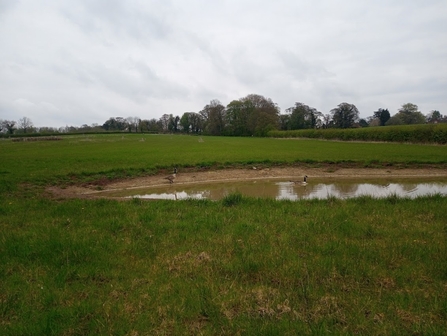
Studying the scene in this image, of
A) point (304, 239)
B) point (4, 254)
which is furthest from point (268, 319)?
point (4, 254)

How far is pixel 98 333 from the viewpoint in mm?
3127

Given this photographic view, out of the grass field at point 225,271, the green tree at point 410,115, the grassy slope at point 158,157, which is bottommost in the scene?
the grass field at point 225,271

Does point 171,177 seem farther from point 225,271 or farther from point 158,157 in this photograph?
point 225,271

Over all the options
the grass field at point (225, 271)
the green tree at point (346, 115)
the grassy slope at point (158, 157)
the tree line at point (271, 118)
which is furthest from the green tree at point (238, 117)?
the grass field at point (225, 271)

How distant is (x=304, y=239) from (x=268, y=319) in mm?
2777

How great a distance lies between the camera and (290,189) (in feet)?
49.5

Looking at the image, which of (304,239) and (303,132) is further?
(303,132)

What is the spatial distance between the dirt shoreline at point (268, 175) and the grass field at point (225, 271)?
29.8 ft

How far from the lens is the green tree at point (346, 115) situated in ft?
368

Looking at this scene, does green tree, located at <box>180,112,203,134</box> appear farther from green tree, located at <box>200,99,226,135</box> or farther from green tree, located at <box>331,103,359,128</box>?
green tree, located at <box>331,103,359,128</box>

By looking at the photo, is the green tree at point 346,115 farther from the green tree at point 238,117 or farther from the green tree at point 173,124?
the green tree at point 173,124

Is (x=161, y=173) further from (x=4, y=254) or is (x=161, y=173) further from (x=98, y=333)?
(x=98, y=333)

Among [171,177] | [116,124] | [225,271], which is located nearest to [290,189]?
[171,177]

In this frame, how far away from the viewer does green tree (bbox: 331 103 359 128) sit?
11225 centimetres
